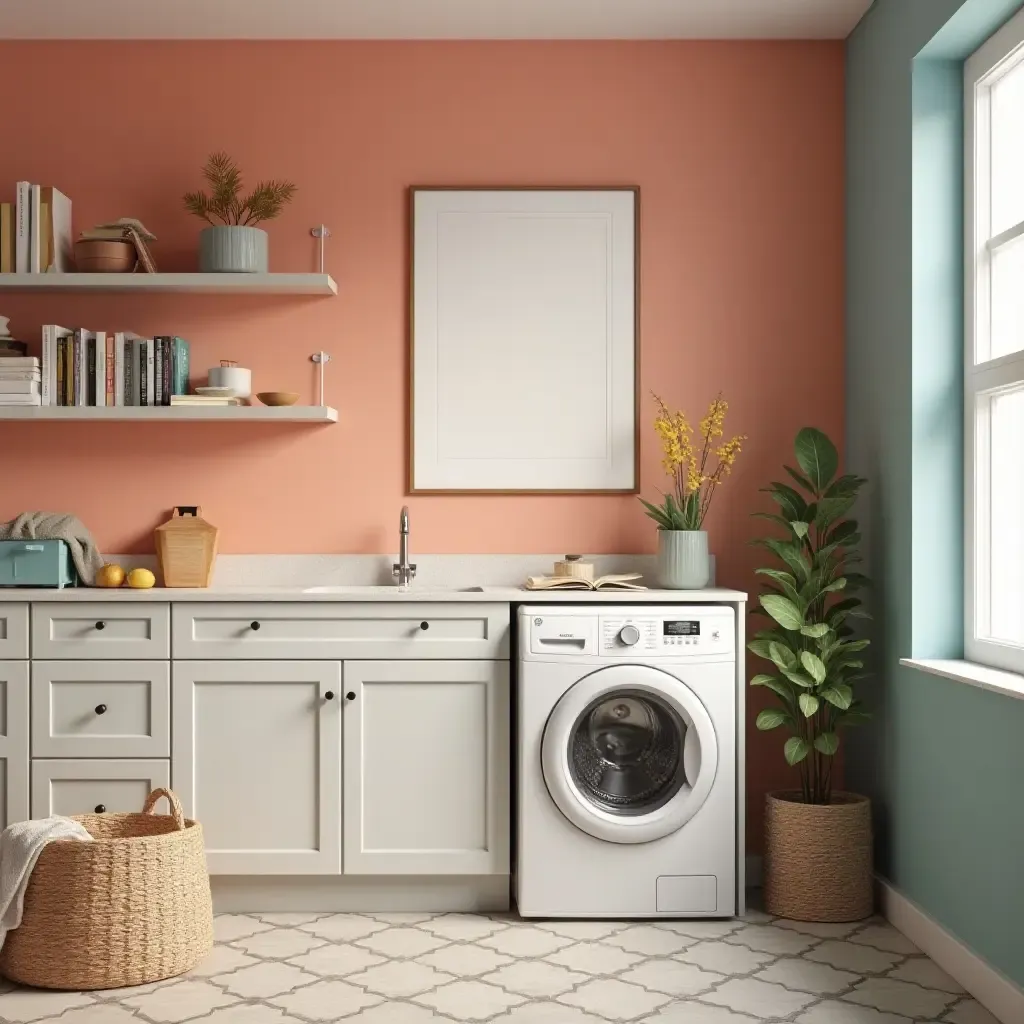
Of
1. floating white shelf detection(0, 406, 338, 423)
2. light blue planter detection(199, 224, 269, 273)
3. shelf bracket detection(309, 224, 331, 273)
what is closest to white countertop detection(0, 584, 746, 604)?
floating white shelf detection(0, 406, 338, 423)

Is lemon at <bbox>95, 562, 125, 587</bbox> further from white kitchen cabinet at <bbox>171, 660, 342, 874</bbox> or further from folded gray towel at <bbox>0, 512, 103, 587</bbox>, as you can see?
white kitchen cabinet at <bbox>171, 660, 342, 874</bbox>

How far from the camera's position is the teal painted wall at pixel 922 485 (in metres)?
2.79

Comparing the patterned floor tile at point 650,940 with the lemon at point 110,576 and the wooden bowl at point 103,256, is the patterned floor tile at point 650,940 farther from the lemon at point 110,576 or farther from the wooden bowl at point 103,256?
the wooden bowl at point 103,256

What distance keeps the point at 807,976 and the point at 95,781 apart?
1957 millimetres

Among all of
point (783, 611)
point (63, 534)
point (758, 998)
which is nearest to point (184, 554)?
point (63, 534)

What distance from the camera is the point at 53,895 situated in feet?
9.15

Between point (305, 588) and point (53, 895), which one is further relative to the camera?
point (305, 588)

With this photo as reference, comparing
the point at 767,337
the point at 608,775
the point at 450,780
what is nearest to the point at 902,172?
the point at 767,337

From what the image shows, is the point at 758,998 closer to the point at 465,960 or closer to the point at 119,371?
the point at 465,960

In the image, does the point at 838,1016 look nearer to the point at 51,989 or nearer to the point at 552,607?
the point at 552,607

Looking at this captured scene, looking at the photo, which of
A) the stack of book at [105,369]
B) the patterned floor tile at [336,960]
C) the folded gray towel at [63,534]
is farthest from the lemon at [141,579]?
the patterned floor tile at [336,960]

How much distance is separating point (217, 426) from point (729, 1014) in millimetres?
2304

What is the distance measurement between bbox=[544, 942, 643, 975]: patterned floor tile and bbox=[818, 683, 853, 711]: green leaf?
2.88ft

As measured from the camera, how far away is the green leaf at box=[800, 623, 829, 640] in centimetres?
335
